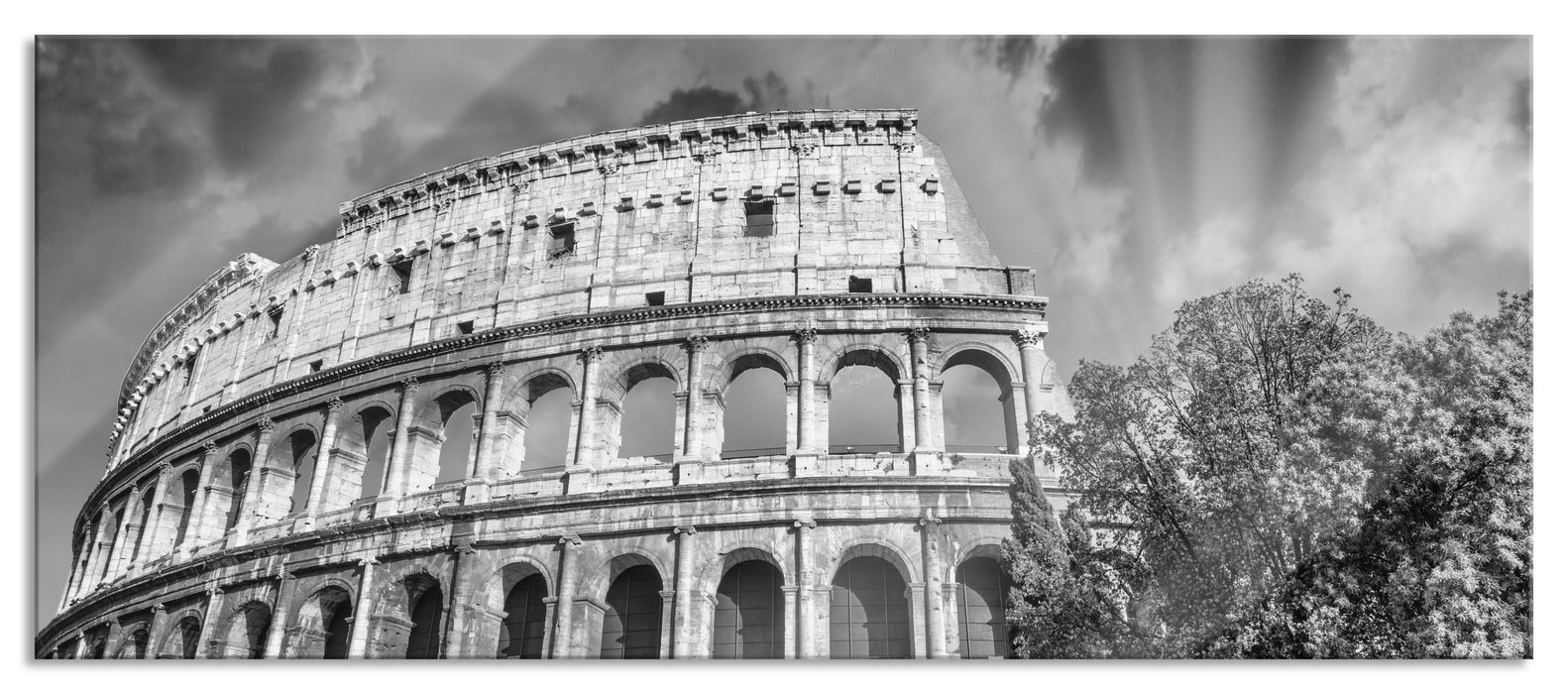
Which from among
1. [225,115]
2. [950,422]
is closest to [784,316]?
[950,422]

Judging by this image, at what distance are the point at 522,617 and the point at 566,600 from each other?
5.40 ft

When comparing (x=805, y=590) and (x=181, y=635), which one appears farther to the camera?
(x=181, y=635)

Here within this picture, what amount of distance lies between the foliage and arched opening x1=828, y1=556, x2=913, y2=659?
498 cm

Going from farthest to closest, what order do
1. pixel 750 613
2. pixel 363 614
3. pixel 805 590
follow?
1. pixel 363 614
2. pixel 750 613
3. pixel 805 590

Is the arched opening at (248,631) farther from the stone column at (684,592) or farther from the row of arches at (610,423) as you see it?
the stone column at (684,592)

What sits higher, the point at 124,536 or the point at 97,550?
the point at 124,536

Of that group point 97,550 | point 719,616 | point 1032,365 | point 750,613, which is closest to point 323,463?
point 719,616

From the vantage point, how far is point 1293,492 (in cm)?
1152

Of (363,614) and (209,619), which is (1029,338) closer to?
(363,614)

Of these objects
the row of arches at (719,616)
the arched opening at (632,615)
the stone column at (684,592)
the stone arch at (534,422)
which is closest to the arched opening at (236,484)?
the row of arches at (719,616)

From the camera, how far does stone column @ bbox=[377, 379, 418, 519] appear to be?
2136 centimetres

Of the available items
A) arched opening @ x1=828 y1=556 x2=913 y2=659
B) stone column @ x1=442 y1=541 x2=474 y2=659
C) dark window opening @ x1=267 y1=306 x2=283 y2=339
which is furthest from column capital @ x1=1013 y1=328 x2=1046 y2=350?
dark window opening @ x1=267 y1=306 x2=283 y2=339

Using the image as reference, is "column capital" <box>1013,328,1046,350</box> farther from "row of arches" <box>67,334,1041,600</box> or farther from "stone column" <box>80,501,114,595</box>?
"stone column" <box>80,501,114,595</box>

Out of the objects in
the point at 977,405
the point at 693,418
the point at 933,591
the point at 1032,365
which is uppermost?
the point at 1032,365
